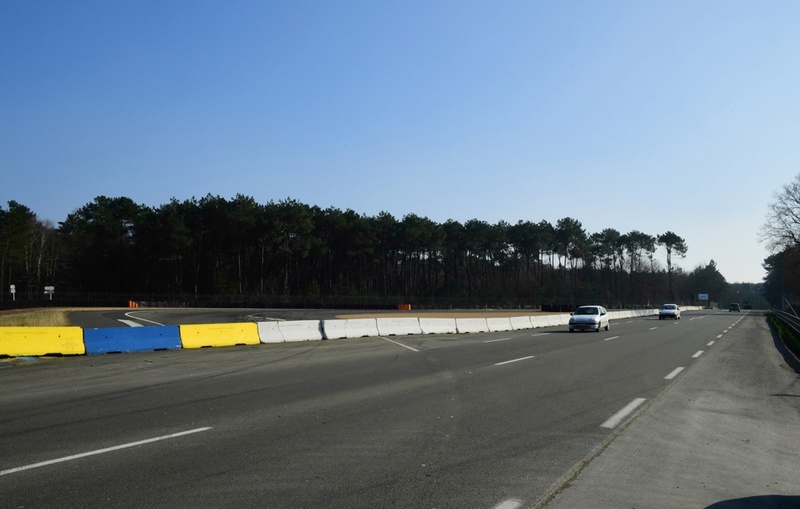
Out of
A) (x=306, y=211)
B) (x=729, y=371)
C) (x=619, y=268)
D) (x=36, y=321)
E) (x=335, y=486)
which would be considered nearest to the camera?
(x=335, y=486)

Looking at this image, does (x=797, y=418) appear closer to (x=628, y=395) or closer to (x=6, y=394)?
(x=628, y=395)

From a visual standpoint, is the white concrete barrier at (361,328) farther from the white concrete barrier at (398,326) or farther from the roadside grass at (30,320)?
the roadside grass at (30,320)

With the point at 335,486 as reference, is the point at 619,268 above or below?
above

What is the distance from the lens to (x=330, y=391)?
12688mm

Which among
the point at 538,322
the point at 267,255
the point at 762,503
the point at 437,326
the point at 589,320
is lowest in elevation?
the point at 762,503

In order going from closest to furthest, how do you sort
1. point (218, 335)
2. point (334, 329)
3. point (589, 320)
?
point (218, 335)
point (334, 329)
point (589, 320)

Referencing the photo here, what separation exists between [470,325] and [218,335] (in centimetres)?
1759

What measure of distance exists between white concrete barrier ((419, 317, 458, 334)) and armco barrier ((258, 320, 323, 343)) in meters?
8.08

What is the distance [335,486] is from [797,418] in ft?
27.6

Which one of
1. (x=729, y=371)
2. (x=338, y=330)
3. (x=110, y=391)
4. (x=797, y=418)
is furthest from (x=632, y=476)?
(x=338, y=330)

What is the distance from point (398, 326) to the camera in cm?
3366

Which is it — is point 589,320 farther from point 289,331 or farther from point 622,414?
point 622,414

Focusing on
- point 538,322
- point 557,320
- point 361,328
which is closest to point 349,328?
point 361,328

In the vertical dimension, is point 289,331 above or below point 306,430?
above
